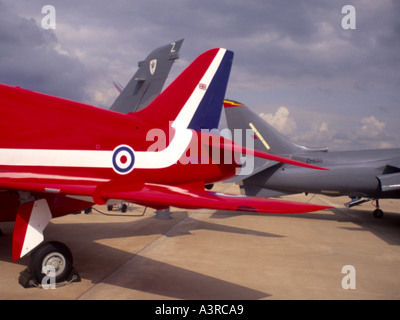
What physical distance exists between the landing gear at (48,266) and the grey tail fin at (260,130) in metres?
9.45

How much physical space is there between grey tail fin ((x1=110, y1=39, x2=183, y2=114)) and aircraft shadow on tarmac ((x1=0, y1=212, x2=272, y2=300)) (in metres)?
3.85

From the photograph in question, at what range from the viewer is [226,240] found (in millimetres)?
8773

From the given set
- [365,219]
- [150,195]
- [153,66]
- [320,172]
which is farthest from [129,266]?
[365,219]

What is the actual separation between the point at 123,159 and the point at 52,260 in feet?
6.42

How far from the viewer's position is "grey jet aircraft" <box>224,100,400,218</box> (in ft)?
40.2

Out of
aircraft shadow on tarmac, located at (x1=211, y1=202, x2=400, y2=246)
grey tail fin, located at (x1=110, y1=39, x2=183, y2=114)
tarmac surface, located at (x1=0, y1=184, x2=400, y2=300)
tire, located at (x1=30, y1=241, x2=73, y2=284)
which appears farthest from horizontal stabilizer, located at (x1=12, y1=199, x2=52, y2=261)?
aircraft shadow on tarmac, located at (x1=211, y1=202, x2=400, y2=246)

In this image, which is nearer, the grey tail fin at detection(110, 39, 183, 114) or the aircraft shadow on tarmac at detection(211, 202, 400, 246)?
the grey tail fin at detection(110, 39, 183, 114)

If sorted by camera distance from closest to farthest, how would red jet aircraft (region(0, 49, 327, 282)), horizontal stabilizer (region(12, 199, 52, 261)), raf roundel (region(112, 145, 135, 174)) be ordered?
red jet aircraft (region(0, 49, 327, 282)), horizontal stabilizer (region(12, 199, 52, 261)), raf roundel (region(112, 145, 135, 174))

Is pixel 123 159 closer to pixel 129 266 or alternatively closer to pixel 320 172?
pixel 129 266

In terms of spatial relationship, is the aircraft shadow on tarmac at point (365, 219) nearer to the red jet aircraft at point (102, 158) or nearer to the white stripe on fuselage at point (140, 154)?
the red jet aircraft at point (102, 158)

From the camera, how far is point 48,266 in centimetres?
514

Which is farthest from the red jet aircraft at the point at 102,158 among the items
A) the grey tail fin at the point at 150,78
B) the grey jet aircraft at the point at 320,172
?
the grey jet aircraft at the point at 320,172

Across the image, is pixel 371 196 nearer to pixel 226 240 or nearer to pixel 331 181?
pixel 331 181

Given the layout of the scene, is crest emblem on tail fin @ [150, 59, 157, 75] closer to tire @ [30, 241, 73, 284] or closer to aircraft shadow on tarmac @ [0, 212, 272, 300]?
aircraft shadow on tarmac @ [0, 212, 272, 300]
